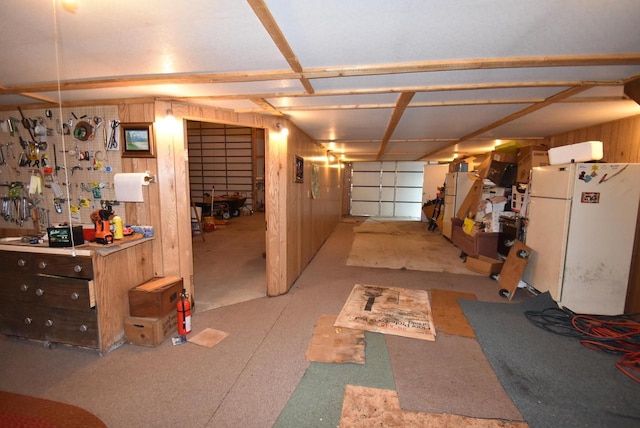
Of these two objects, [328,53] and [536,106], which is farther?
[536,106]

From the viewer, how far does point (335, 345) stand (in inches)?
95.7

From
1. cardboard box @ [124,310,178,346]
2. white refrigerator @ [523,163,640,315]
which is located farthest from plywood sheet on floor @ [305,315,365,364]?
white refrigerator @ [523,163,640,315]

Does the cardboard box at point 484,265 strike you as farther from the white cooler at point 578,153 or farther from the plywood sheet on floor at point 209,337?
the plywood sheet on floor at point 209,337

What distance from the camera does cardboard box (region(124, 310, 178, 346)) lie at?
7.77ft

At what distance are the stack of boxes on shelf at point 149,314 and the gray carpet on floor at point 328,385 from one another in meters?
1.38

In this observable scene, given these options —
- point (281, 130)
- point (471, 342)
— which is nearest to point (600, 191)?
point (471, 342)

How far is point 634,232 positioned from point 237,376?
4.20m

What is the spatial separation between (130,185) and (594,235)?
4823 millimetres

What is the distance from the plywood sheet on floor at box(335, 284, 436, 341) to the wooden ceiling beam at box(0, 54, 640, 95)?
2.26 m

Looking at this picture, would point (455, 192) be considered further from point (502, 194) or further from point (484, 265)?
point (484, 265)

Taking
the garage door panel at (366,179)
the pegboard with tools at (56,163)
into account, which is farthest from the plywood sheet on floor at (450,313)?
the garage door panel at (366,179)

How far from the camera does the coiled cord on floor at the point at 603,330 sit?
2277 mm

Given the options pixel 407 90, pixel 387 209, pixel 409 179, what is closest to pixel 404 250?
pixel 407 90

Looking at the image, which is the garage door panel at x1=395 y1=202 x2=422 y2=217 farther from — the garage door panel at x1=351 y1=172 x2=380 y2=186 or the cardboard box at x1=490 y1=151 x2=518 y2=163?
the cardboard box at x1=490 y1=151 x2=518 y2=163
